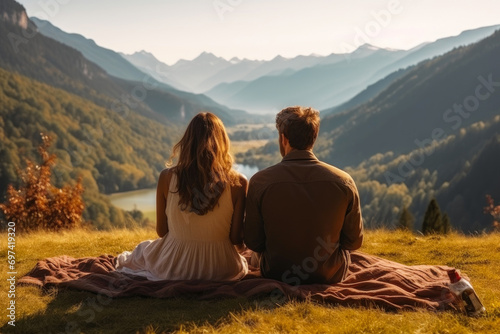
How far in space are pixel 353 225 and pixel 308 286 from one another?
2.73 feet

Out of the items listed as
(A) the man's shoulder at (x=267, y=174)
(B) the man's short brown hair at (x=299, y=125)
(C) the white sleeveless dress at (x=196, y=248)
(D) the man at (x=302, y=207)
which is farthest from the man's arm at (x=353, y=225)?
(C) the white sleeveless dress at (x=196, y=248)

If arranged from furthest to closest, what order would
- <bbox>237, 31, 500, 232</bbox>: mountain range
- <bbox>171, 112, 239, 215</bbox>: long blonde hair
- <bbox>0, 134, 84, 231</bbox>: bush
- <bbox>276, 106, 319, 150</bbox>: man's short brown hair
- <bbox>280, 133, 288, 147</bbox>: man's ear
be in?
1. <bbox>237, 31, 500, 232</bbox>: mountain range
2. <bbox>0, 134, 84, 231</bbox>: bush
3. <bbox>280, 133, 288, 147</bbox>: man's ear
4. <bbox>171, 112, 239, 215</bbox>: long blonde hair
5. <bbox>276, 106, 319, 150</bbox>: man's short brown hair

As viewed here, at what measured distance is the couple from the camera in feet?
15.8

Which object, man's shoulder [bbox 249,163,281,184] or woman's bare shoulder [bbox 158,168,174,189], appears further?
woman's bare shoulder [bbox 158,168,174,189]

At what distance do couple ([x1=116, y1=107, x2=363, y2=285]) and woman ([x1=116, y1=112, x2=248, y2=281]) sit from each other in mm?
11

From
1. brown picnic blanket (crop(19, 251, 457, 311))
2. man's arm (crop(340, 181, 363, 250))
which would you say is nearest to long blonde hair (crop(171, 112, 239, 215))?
brown picnic blanket (crop(19, 251, 457, 311))

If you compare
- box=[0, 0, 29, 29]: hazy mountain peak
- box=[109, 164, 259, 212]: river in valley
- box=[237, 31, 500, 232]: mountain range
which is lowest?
box=[109, 164, 259, 212]: river in valley

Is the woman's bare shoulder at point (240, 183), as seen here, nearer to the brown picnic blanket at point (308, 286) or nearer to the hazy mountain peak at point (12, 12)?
the brown picnic blanket at point (308, 286)

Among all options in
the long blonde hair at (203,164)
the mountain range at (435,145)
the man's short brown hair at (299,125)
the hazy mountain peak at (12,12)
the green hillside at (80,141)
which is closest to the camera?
the man's short brown hair at (299,125)

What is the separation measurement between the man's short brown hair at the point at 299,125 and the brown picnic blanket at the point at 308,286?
1560 millimetres

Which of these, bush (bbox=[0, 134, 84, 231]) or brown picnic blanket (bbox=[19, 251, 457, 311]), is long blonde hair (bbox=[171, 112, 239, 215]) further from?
bush (bbox=[0, 134, 84, 231])

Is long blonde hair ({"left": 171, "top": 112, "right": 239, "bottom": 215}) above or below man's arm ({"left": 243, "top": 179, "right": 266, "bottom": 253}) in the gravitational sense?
above

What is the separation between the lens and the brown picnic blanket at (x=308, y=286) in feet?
15.8

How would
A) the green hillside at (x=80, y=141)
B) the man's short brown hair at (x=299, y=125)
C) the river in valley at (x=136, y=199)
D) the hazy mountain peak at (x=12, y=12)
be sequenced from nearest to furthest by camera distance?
Answer: 1. the man's short brown hair at (x=299, y=125)
2. the green hillside at (x=80, y=141)
3. the river in valley at (x=136, y=199)
4. the hazy mountain peak at (x=12, y=12)
